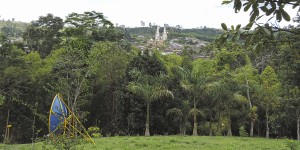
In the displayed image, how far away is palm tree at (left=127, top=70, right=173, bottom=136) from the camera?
1984cm

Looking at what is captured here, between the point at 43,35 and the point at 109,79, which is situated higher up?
the point at 43,35

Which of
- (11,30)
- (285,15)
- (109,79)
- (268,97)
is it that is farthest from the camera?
(11,30)

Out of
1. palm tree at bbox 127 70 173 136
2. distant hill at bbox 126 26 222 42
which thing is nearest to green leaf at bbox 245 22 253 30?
palm tree at bbox 127 70 173 136

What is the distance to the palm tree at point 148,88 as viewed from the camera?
1984cm

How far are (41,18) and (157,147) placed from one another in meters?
31.0

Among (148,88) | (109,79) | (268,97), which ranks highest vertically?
(109,79)

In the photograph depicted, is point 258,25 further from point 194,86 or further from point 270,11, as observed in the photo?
point 194,86

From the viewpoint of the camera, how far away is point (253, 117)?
21406 mm

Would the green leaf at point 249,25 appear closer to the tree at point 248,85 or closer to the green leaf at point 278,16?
the green leaf at point 278,16

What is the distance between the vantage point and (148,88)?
20.0 metres

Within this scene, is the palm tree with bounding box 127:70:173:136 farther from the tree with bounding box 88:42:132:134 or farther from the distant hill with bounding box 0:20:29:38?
the distant hill with bounding box 0:20:29:38

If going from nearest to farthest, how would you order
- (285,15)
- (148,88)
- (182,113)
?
1. (285,15)
2. (148,88)
3. (182,113)

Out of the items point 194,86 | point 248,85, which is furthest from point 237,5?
point 248,85

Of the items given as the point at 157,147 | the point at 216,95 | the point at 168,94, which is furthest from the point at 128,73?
the point at 157,147
